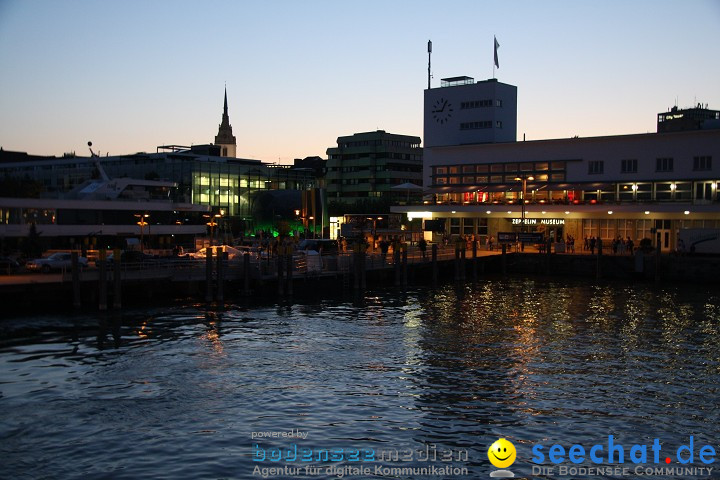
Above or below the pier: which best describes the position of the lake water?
below

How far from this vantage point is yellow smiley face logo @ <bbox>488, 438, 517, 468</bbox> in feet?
68.3

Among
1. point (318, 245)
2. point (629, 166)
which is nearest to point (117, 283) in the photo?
point (318, 245)

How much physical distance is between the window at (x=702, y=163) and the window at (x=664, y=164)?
8.18ft

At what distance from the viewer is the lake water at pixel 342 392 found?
69.5ft

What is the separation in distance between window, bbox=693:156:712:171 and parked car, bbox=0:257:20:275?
2669 inches

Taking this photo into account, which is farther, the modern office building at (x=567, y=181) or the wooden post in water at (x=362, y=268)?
the modern office building at (x=567, y=181)

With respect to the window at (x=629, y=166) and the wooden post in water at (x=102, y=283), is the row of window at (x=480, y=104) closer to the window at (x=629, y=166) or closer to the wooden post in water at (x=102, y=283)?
the window at (x=629, y=166)

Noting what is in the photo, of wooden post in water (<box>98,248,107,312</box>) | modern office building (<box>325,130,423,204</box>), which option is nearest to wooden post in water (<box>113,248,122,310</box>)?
wooden post in water (<box>98,248,107,312</box>)

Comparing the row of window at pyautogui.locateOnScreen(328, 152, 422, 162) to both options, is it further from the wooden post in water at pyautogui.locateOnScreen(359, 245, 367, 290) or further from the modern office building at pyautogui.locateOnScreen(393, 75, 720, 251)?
the wooden post in water at pyautogui.locateOnScreen(359, 245, 367, 290)

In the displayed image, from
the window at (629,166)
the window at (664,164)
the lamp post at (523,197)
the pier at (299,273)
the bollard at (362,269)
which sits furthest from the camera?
the window at (629,166)

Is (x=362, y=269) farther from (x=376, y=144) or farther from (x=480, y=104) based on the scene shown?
(x=376, y=144)

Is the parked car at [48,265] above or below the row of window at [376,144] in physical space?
below

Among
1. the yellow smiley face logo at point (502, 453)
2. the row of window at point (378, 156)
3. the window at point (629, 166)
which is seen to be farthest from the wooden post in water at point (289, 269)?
the row of window at point (378, 156)

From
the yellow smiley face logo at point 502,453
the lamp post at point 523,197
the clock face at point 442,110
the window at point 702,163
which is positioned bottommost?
the yellow smiley face logo at point 502,453
